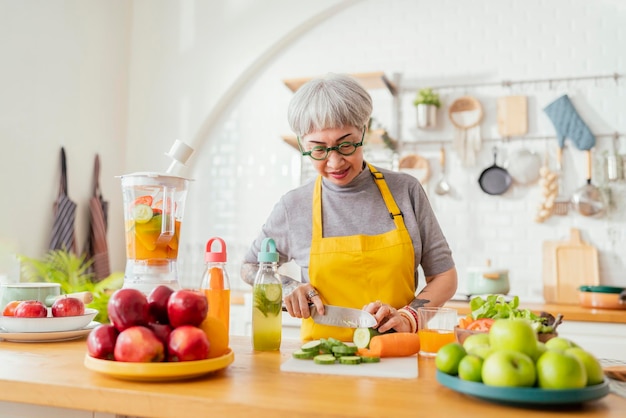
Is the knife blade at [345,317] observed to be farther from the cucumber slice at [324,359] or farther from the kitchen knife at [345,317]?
the cucumber slice at [324,359]

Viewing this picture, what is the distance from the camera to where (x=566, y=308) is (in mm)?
3367

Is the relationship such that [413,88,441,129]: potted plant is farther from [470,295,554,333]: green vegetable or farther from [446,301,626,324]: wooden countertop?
[470,295,554,333]: green vegetable

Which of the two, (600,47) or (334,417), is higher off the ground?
(600,47)

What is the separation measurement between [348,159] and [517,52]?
2512mm

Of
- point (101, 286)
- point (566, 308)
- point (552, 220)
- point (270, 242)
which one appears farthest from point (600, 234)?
point (101, 286)

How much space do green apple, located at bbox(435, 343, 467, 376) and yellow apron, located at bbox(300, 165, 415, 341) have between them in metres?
0.90

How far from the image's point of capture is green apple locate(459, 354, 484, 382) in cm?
112

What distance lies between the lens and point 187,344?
4.11ft

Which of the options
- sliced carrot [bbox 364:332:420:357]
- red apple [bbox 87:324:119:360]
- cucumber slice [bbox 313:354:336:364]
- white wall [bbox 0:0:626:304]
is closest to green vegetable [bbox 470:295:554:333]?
sliced carrot [bbox 364:332:420:357]

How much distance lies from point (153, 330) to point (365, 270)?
0.97 meters

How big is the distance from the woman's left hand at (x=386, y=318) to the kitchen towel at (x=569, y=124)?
103 inches

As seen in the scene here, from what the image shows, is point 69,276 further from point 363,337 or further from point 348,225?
point 363,337

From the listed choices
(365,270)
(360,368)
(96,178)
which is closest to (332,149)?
(365,270)

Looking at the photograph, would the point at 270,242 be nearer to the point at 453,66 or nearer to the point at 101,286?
the point at 101,286
